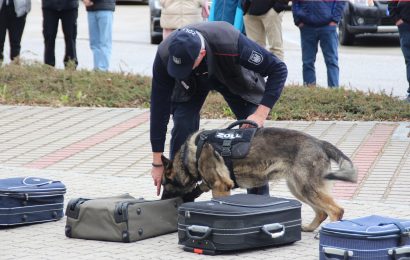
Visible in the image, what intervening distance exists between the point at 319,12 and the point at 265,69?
5.43 metres

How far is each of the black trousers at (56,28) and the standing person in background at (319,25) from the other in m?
3.49

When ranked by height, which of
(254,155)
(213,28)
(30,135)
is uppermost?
(213,28)

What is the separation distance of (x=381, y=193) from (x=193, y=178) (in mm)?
1901

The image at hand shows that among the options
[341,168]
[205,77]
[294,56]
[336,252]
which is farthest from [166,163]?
[294,56]

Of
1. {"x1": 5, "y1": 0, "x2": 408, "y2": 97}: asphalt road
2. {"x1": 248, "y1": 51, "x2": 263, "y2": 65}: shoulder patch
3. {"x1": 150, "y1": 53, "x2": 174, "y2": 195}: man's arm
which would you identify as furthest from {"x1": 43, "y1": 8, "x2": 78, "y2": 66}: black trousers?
{"x1": 248, "y1": 51, "x2": 263, "y2": 65}: shoulder patch

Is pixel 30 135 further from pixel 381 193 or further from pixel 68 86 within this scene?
pixel 381 193

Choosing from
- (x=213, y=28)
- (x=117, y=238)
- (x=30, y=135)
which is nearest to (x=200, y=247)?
(x=117, y=238)

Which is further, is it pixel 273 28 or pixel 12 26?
pixel 12 26

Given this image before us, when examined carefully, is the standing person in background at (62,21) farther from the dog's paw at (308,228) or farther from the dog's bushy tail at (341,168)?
the dog's bushy tail at (341,168)

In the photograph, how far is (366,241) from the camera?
602 cm

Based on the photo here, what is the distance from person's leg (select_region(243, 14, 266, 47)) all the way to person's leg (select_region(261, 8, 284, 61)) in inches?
2.8

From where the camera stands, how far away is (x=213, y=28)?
716cm

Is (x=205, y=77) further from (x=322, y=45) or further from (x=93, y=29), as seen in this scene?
(x=93, y=29)

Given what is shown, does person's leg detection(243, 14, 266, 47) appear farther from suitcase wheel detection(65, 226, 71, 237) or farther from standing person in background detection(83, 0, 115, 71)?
suitcase wheel detection(65, 226, 71, 237)
